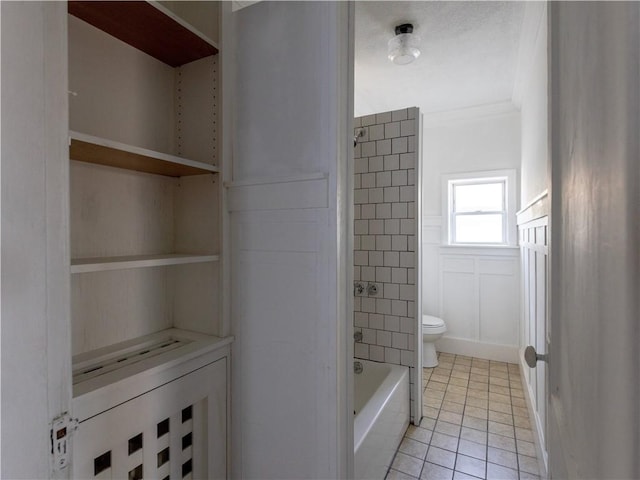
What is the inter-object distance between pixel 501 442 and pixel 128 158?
2.65 meters

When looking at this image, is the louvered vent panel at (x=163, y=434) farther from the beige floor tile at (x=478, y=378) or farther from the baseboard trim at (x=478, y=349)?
the baseboard trim at (x=478, y=349)

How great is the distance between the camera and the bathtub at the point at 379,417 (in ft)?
5.26

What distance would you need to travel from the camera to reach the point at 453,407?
258cm

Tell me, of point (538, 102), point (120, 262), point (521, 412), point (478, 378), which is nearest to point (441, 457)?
point (521, 412)

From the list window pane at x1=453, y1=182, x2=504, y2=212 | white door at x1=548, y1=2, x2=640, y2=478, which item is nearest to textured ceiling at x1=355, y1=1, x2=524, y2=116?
window pane at x1=453, y1=182, x2=504, y2=212

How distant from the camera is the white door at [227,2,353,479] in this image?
1178mm

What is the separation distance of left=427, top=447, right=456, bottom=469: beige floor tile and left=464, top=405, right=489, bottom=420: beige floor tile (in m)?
0.53

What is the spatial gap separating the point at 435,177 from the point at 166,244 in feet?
10.5

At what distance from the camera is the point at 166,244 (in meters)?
1.46

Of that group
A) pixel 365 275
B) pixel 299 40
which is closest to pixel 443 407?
pixel 365 275

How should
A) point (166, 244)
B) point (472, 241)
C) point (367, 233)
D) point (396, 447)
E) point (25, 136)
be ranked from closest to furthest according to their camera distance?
point (25, 136) → point (166, 244) → point (396, 447) → point (367, 233) → point (472, 241)

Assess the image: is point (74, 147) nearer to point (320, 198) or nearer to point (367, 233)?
point (320, 198)

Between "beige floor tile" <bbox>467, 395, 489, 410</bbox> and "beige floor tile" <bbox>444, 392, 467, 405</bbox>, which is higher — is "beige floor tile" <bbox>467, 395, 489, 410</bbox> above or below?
above

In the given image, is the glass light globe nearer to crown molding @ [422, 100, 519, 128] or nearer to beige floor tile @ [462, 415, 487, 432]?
crown molding @ [422, 100, 519, 128]
